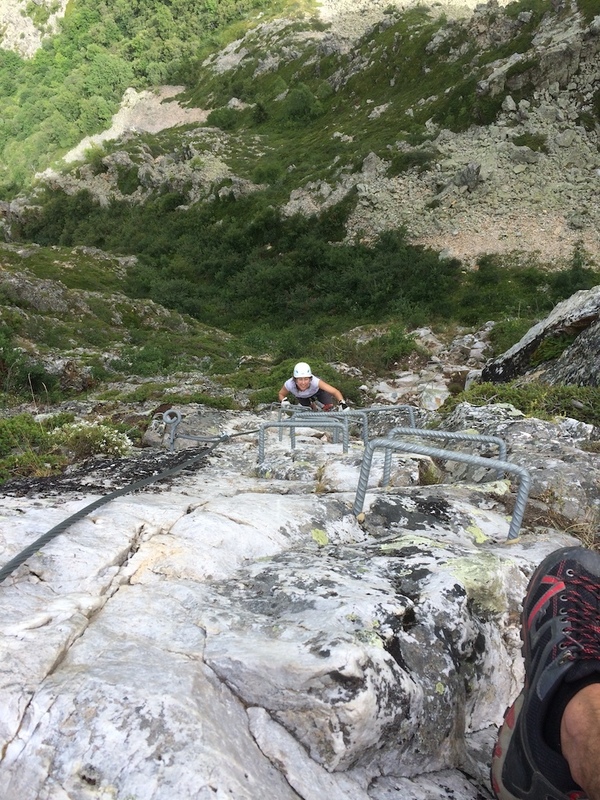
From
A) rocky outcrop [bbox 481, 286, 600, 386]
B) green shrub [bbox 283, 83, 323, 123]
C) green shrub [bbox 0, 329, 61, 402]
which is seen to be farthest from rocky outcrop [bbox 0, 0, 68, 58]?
rocky outcrop [bbox 481, 286, 600, 386]

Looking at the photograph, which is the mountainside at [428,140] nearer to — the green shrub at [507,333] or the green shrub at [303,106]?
the green shrub at [303,106]

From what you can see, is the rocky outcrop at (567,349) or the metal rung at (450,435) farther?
the rocky outcrop at (567,349)

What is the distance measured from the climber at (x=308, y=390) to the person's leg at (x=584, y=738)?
720cm

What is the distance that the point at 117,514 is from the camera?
10.6 ft

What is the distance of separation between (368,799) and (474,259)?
26498mm

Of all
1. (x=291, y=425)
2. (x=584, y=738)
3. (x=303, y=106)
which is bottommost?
(x=291, y=425)

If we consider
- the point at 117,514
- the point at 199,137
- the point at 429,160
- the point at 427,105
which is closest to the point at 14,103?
the point at 199,137

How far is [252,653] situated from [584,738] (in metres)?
1.27

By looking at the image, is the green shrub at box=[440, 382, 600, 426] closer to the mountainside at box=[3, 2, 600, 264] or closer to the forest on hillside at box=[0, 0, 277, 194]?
the mountainside at box=[3, 2, 600, 264]

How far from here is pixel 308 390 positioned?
9758 millimetres

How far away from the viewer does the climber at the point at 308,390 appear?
9.42m

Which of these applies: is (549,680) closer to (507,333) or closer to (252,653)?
(252,653)

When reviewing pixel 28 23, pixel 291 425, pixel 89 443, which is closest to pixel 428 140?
pixel 89 443

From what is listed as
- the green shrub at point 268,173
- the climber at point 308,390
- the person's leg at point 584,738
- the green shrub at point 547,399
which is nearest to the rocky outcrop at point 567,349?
the green shrub at point 547,399
